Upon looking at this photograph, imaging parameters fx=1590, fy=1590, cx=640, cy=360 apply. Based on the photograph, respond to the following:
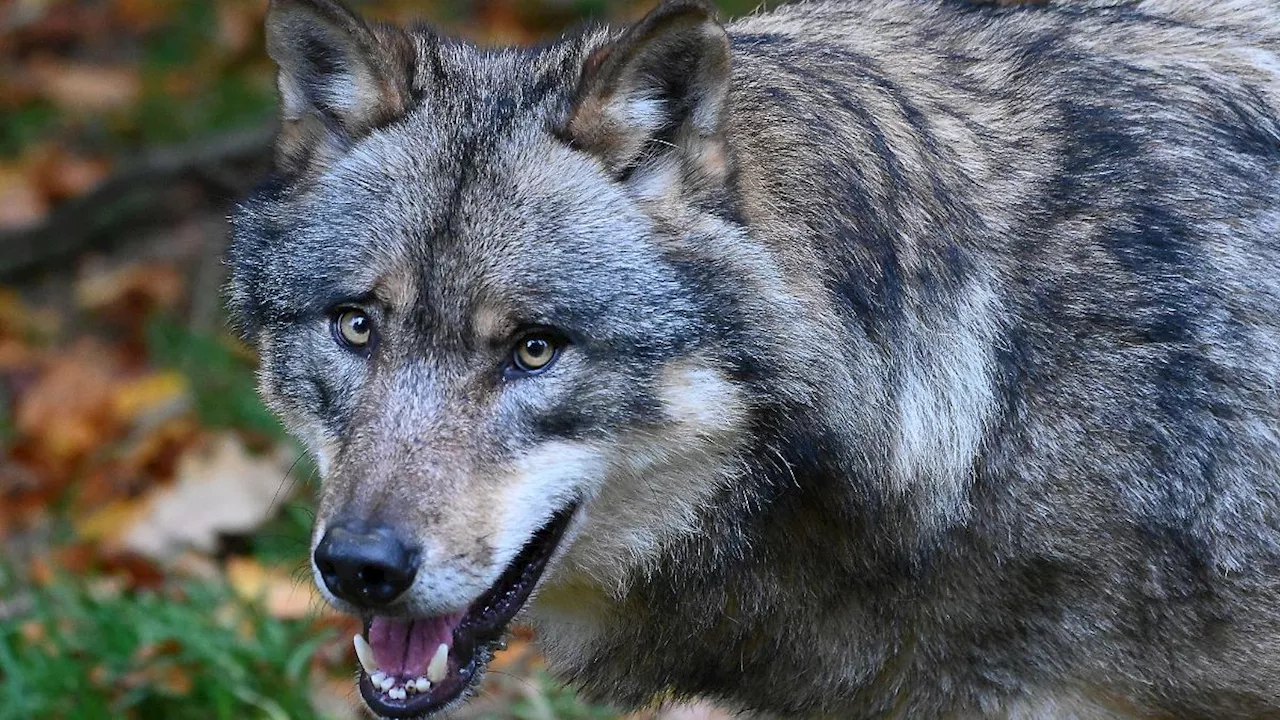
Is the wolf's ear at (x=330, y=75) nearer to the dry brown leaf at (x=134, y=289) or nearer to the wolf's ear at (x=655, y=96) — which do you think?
the wolf's ear at (x=655, y=96)

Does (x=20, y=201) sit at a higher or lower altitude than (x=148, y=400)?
higher

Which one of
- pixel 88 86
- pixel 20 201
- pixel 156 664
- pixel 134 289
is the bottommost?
pixel 134 289

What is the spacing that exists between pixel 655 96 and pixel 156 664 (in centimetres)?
285

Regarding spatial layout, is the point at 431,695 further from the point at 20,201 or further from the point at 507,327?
the point at 20,201

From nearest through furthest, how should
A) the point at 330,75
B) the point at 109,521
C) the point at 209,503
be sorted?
the point at 330,75 → the point at 209,503 → the point at 109,521

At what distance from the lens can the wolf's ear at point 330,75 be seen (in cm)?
366

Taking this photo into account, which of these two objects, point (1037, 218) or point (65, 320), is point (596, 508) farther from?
point (65, 320)

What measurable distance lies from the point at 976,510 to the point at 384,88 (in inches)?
66.4

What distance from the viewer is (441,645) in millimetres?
3467

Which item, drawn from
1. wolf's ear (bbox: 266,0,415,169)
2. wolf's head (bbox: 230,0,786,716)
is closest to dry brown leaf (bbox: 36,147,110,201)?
wolf's ear (bbox: 266,0,415,169)

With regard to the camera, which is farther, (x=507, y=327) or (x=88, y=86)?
(x=88, y=86)

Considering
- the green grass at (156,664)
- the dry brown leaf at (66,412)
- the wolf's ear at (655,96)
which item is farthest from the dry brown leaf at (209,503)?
the wolf's ear at (655,96)

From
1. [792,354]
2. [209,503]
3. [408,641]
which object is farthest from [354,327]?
[209,503]

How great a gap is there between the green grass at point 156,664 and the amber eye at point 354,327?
6.14ft
